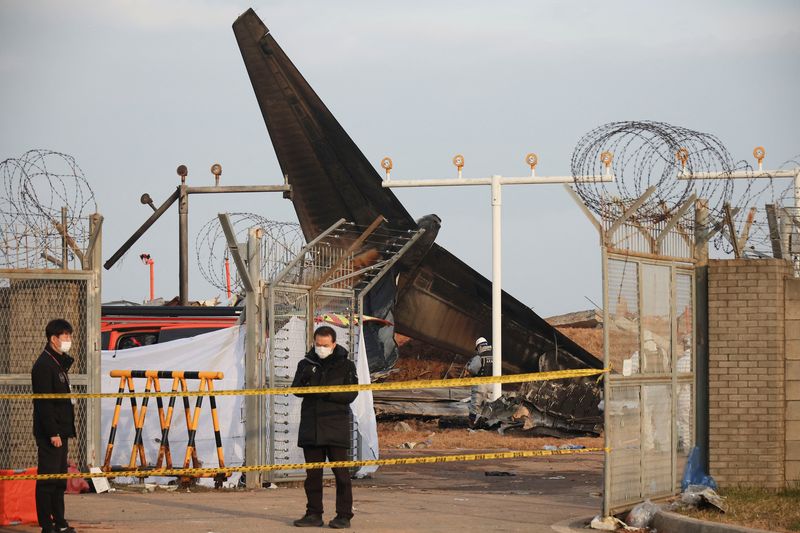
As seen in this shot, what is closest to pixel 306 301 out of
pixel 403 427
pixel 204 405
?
pixel 204 405

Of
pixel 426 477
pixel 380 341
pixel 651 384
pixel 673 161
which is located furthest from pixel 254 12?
pixel 651 384

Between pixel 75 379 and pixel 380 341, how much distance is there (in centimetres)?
1554

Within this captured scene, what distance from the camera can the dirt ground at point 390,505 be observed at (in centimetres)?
1138

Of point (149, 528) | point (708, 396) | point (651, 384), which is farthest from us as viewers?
point (708, 396)

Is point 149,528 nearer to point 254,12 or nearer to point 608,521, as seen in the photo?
point 608,521

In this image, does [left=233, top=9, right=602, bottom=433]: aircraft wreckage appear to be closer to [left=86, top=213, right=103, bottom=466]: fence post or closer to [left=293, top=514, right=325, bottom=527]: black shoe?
[left=86, top=213, right=103, bottom=466]: fence post

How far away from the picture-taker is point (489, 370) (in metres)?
30.2

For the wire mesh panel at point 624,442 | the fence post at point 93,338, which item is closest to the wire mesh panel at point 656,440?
the wire mesh panel at point 624,442

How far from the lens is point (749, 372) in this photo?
42.7 ft

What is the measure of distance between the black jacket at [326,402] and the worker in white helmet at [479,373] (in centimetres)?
1593

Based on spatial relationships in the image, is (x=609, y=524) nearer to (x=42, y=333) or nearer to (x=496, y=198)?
(x=42, y=333)

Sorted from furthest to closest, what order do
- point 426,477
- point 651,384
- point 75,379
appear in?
point 426,477, point 75,379, point 651,384

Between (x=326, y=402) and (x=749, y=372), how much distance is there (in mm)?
4470

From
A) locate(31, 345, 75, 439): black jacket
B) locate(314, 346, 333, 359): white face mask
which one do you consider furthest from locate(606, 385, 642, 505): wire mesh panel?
locate(31, 345, 75, 439): black jacket
